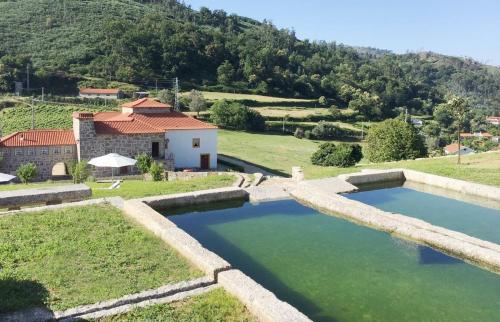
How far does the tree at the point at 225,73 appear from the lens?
85.9 m

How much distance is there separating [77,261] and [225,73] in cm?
8125

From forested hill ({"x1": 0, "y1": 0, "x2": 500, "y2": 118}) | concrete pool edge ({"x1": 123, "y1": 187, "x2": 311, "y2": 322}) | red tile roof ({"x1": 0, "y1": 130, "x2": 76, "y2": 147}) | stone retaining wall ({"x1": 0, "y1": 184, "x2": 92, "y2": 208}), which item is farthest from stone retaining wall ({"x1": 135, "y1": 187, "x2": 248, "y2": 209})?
forested hill ({"x1": 0, "y1": 0, "x2": 500, "y2": 118})

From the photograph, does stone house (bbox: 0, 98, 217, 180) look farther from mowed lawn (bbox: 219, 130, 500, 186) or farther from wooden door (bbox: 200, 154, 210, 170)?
mowed lawn (bbox: 219, 130, 500, 186)

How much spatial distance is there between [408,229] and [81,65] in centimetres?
7331

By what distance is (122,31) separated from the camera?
90250 mm

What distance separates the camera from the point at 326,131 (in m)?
64.5

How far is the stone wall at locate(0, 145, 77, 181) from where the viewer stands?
27109mm

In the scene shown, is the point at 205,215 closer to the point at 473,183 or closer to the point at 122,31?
the point at 473,183

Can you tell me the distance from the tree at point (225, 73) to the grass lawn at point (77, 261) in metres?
75.6

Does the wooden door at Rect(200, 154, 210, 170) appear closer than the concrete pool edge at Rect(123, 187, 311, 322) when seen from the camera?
No

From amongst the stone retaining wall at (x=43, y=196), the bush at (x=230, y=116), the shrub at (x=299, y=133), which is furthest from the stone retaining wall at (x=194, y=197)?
the shrub at (x=299, y=133)

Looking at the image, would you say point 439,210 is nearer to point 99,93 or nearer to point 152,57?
point 99,93

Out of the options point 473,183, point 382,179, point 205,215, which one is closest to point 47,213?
point 205,215

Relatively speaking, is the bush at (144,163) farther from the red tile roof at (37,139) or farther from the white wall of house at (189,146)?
the red tile roof at (37,139)
